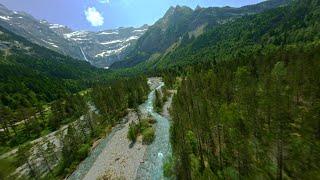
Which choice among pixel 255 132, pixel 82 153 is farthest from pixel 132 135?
pixel 255 132

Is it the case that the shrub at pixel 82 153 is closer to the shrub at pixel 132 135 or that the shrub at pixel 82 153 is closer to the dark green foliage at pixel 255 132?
the shrub at pixel 132 135

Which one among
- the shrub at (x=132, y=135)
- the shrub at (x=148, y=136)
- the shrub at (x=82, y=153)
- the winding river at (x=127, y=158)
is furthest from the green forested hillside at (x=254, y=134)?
the shrub at (x=82, y=153)

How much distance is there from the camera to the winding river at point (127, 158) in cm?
7331

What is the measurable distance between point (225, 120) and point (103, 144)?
47.8m

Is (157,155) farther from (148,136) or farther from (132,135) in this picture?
(132,135)

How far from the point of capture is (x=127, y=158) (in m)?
83.8

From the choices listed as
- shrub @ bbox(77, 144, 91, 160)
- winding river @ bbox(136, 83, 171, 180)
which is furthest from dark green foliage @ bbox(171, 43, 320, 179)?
shrub @ bbox(77, 144, 91, 160)

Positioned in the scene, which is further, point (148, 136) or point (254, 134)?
point (148, 136)

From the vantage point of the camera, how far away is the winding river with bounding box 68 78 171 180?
73312 mm

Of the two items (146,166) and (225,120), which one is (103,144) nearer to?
(146,166)

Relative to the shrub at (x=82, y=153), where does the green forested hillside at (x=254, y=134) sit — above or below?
above

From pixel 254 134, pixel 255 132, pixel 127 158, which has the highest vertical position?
pixel 255 132

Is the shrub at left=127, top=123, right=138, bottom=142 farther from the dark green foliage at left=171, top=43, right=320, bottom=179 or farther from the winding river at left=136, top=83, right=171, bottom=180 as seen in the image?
the dark green foliage at left=171, top=43, right=320, bottom=179

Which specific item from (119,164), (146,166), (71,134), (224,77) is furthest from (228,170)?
(224,77)
